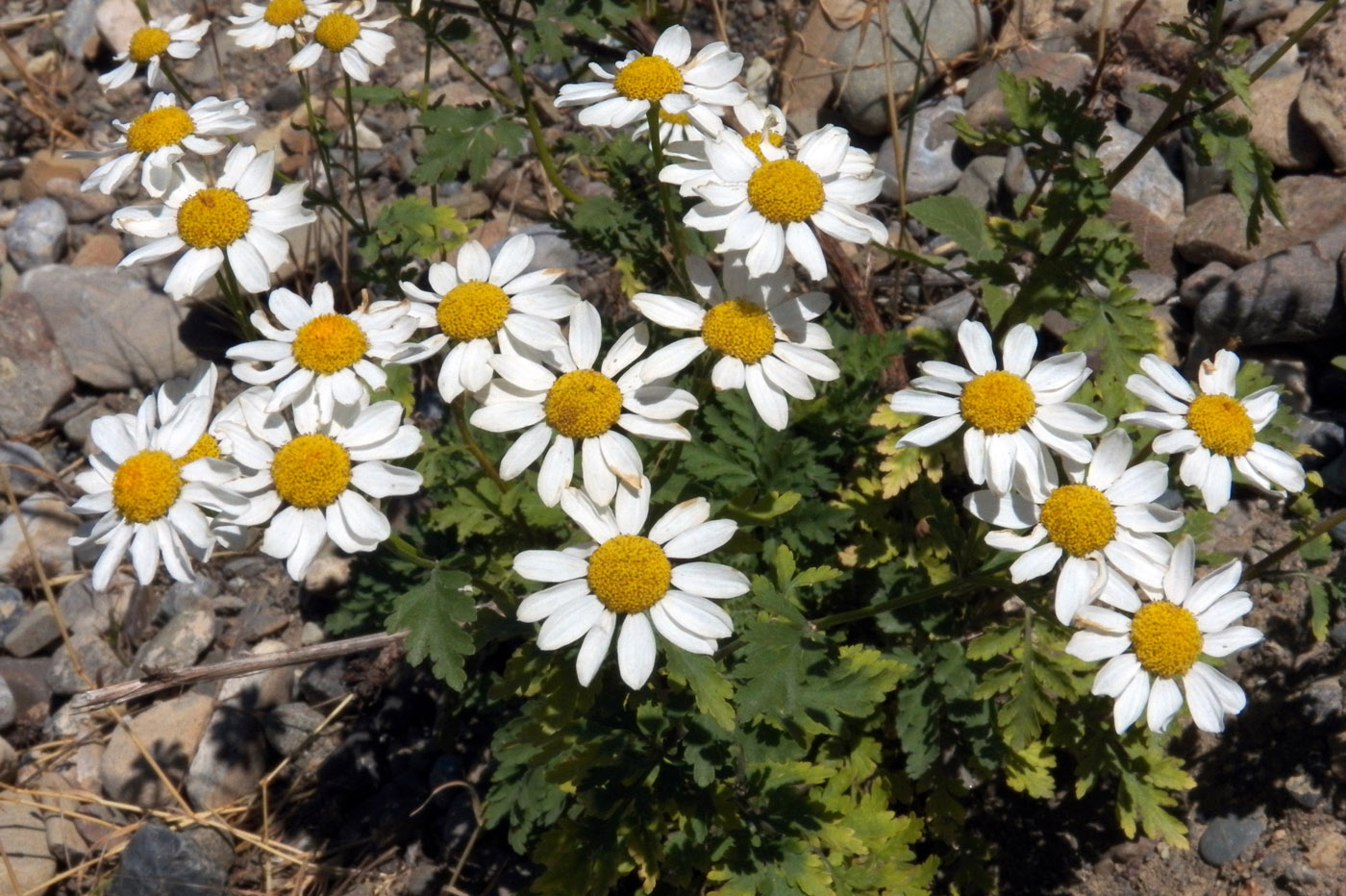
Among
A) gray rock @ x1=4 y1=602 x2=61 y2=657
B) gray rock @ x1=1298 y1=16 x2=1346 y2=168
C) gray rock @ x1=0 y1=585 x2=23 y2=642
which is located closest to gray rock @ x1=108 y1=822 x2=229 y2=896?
gray rock @ x1=4 y1=602 x2=61 y2=657

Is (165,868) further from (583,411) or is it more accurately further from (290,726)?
(583,411)

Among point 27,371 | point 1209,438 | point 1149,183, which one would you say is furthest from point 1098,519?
point 27,371

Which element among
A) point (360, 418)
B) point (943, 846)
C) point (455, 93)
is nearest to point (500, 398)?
point (360, 418)

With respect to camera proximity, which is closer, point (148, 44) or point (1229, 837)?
point (1229, 837)

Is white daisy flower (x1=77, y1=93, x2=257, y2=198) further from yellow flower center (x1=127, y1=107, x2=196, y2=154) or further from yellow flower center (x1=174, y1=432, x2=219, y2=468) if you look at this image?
yellow flower center (x1=174, y1=432, x2=219, y2=468)

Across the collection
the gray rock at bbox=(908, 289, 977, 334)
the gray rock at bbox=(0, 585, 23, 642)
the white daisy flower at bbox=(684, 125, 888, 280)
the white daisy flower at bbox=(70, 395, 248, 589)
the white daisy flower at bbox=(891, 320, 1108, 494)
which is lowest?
the gray rock at bbox=(0, 585, 23, 642)

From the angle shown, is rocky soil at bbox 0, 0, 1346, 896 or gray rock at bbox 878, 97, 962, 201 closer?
rocky soil at bbox 0, 0, 1346, 896

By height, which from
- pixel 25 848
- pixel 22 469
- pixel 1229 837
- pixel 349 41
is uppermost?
pixel 349 41
